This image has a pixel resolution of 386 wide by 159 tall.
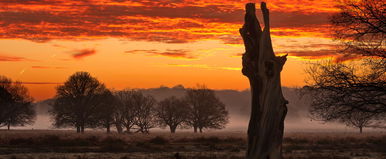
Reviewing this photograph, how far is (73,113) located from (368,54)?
219 feet

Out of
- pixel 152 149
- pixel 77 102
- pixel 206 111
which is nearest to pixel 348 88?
pixel 152 149

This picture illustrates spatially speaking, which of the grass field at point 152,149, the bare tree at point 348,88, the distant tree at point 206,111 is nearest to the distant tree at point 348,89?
the bare tree at point 348,88

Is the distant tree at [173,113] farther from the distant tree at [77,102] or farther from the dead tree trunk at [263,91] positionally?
the dead tree trunk at [263,91]

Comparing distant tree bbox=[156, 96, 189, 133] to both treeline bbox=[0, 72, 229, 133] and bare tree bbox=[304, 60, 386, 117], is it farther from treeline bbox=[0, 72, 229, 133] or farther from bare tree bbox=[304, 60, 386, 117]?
bare tree bbox=[304, 60, 386, 117]

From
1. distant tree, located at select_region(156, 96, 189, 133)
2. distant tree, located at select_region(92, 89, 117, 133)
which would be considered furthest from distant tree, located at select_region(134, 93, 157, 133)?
distant tree, located at select_region(92, 89, 117, 133)

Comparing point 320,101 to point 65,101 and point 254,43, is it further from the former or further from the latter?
point 65,101

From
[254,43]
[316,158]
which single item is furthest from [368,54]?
[316,158]

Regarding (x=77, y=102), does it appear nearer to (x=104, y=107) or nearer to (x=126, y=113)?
(x=104, y=107)

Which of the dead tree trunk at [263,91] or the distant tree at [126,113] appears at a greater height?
the dead tree trunk at [263,91]

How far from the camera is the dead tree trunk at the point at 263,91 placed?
18.0 m

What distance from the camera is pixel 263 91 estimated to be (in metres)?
18.1

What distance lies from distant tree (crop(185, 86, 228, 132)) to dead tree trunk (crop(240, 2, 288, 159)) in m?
77.9

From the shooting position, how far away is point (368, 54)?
924 inches

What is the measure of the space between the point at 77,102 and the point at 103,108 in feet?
16.8
